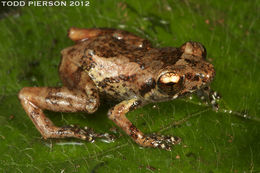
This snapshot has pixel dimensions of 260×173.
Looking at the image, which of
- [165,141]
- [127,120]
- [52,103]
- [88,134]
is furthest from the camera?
[52,103]

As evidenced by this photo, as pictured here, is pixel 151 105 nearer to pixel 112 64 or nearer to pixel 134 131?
pixel 134 131

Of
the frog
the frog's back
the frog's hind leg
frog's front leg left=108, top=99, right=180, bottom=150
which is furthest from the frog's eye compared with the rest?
the frog's hind leg

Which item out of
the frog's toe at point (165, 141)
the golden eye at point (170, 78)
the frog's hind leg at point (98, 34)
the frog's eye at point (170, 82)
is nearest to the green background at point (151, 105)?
the frog's toe at point (165, 141)

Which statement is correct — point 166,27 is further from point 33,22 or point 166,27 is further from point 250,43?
point 33,22

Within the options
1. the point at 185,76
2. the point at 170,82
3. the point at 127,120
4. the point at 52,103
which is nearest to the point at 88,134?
the point at 127,120

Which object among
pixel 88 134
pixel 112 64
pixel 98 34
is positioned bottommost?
pixel 88 134

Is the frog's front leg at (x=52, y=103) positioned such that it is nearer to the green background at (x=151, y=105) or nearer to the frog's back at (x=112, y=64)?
the green background at (x=151, y=105)

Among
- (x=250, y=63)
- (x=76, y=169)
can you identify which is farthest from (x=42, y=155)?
(x=250, y=63)
